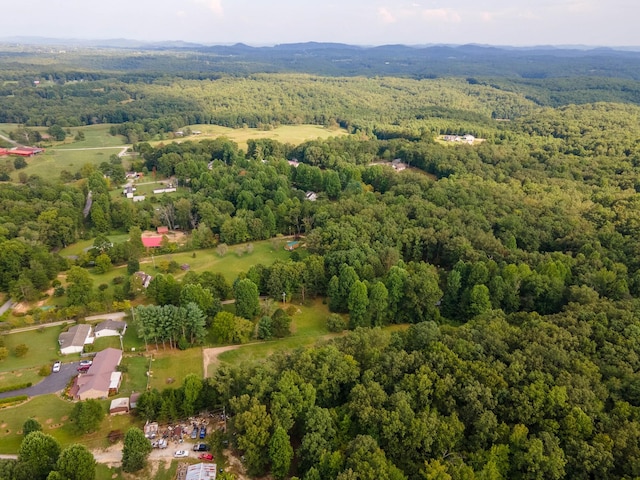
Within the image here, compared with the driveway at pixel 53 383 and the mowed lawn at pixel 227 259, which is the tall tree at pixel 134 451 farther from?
the mowed lawn at pixel 227 259

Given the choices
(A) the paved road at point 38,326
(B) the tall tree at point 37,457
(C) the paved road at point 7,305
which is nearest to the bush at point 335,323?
(B) the tall tree at point 37,457

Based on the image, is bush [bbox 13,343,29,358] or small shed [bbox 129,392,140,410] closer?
small shed [bbox 129,392,140,410]

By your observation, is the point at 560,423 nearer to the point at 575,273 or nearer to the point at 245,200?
the point at 575,273

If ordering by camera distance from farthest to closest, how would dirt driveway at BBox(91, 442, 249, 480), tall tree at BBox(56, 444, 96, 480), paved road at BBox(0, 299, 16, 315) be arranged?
paved road at BBox(0, 299, 16, 315) < dirt driveway at BBox(91, 442, 249, 480) < tall tree at BBox(56, 444, 96, 480)

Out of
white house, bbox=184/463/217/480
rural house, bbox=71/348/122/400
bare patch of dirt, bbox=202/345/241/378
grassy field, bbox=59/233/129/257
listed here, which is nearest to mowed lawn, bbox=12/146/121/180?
grassy field, bbox=59/233/129/257

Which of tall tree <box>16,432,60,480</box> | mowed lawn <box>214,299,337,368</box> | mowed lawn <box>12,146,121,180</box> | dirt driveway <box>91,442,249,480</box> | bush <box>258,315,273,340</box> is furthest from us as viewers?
mowed lawn <box>12,146,121,180</box>

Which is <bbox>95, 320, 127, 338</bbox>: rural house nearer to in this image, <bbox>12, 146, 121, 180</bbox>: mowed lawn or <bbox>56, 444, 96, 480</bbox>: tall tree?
<bbox>56, 444, 96, 480</bbox>: tall tree

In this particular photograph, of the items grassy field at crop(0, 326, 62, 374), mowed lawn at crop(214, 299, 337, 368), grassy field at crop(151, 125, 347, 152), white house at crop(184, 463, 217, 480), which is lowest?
mowed lawn at crop(214, 299, 337, 368)

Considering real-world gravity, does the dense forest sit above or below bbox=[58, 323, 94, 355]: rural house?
above

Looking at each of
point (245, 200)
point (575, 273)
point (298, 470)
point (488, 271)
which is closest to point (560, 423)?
point (298, 470)
